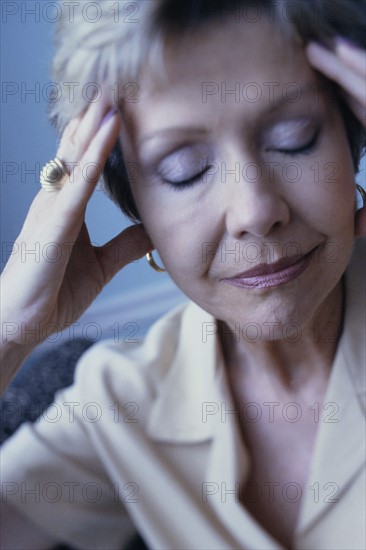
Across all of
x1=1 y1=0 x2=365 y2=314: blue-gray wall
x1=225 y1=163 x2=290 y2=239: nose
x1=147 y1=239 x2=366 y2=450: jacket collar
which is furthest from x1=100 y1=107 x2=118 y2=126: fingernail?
x1=1 y1=0 x2=365 y2=314: blue-gray wall

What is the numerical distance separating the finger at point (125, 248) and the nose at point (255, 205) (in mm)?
177

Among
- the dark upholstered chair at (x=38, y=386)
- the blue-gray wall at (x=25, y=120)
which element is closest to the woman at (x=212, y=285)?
the dark upholstered chair at (x=38, y=386)

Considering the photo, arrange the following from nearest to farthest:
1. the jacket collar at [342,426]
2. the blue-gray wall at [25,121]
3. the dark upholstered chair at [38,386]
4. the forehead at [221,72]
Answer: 1. the forehead at [221,72]
2. the jacket collar at [342,426]
3. the dark upholstered chair at [38,386]
4. the blue-gray wall at [25,121]

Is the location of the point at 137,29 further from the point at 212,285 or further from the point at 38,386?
the point at 38,386

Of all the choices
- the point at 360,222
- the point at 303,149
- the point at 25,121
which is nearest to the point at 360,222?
the point at 360,222

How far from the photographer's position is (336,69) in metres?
0.75

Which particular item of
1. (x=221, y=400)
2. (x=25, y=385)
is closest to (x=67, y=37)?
(x=221, y=400)

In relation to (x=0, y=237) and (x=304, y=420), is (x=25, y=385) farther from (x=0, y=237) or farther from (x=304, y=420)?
(x=304, y=420)

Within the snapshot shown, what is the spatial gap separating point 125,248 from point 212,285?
0.15m

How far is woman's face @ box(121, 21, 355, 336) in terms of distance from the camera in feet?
2.38

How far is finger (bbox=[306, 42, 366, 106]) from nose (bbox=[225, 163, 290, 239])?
0.37 feet

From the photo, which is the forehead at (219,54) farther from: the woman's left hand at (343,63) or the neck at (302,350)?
the neck at (302,350)

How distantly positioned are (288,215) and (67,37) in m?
0.28

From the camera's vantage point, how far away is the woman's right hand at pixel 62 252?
2.55 ft
